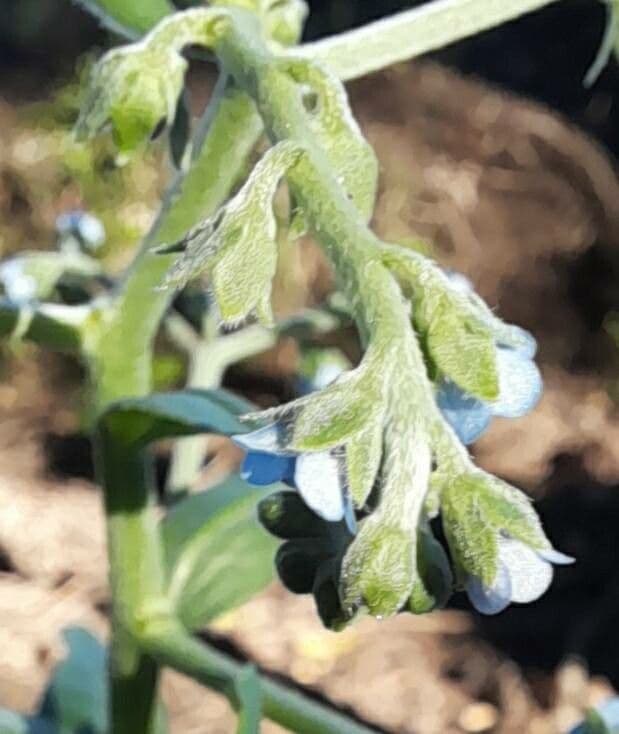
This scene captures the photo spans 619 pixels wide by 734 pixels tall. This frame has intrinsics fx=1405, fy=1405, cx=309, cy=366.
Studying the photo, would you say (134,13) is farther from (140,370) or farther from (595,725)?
(595,725)

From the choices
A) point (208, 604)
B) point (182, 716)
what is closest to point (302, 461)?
point (208, 604)

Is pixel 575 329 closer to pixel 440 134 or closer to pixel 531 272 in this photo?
pixel 531 272

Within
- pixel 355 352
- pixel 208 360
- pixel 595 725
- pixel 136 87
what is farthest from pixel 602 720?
pixel 355 352

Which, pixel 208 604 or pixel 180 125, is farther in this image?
pixel 208 604

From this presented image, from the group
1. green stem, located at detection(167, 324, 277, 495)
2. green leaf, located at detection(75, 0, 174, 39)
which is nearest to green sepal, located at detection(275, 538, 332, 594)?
green leaf, located at detection(75, 0, 174, 39)

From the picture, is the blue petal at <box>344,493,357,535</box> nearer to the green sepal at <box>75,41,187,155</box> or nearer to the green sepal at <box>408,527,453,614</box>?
the green sepal at <box>408,527,453,614</box>
